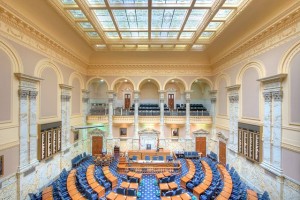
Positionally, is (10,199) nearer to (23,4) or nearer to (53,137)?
(53,137)

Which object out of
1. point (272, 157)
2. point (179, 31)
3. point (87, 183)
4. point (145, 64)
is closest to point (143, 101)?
point (145, 64)

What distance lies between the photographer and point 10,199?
7.93 meters

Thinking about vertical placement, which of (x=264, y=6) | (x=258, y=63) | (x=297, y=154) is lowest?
(x=297, y=154)

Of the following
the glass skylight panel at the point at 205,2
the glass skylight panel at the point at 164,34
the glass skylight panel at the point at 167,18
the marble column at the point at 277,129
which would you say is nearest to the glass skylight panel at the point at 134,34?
the glass skylight panel at the point at 164,34

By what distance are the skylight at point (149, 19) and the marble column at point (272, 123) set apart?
4653mm

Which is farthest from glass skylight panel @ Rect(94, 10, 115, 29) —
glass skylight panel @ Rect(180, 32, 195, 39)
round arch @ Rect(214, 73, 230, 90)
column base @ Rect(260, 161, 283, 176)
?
column base @ Rect(260, 161, 283, 176)

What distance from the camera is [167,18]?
10734mm

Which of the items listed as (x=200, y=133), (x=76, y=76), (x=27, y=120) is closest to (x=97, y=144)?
(x=76, y=76)

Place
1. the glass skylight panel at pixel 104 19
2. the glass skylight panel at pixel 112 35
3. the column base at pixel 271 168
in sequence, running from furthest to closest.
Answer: the glass skylight panel at pixel 112 35, the glass skylight panel at pixel 104 19, the column base at pixel 271 168

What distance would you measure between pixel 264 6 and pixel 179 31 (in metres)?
5.32

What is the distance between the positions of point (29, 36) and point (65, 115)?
20.1 feet

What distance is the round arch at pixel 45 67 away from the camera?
32.8ft

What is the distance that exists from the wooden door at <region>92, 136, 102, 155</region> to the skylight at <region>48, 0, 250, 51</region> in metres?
9.67

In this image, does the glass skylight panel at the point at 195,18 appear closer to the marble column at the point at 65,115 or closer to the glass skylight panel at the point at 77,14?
the glass skylight panel at the point at 77,14
